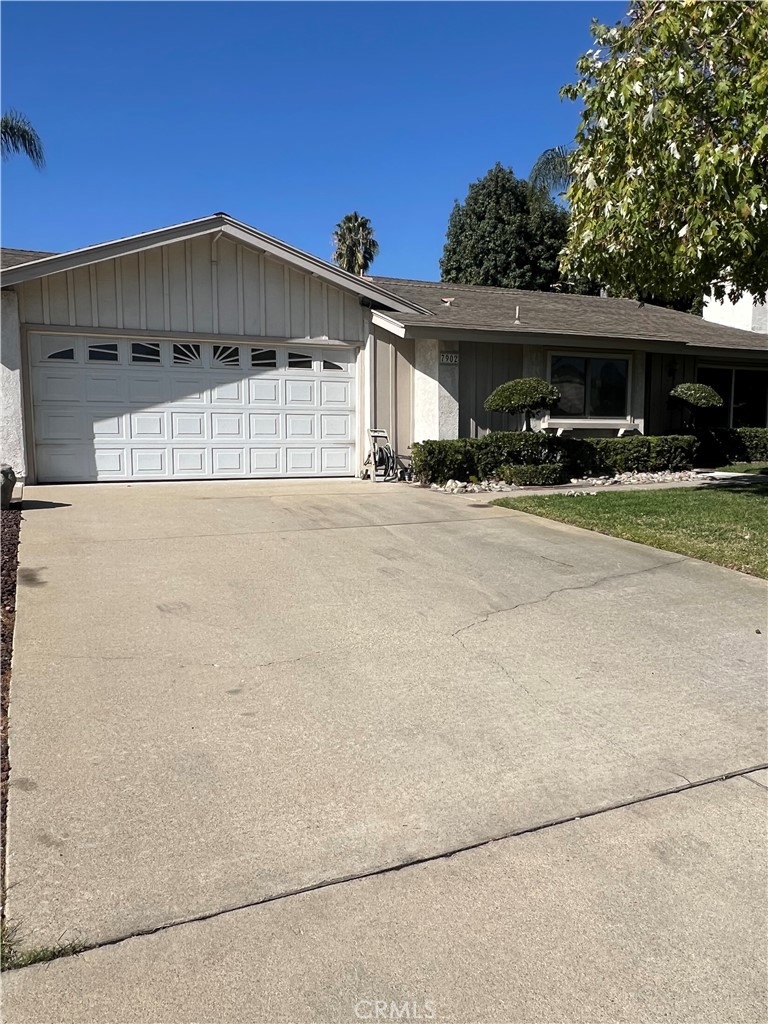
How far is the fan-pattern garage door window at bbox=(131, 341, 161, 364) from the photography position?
1190 centimetres

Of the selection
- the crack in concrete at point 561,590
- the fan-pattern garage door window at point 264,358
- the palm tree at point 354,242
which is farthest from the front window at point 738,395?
the palm tree at point 354,242

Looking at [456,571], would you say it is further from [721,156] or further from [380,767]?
[721,156]

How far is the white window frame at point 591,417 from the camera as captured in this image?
48.0 feet

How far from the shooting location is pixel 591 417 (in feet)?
49.7

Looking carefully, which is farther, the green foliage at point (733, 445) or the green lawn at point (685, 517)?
the green foliage at point (733, 445)

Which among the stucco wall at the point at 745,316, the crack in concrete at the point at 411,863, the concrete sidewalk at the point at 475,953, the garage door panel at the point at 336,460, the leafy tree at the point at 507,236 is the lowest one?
the concrete sidewalk at the point at 475,953

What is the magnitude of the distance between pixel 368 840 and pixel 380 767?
0.57m

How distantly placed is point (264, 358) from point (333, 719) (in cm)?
967

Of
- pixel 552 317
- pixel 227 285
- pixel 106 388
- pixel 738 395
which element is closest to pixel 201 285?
pixel 227 285

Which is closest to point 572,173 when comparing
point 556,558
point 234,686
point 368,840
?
point 556,558

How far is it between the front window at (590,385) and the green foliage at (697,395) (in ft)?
4.03

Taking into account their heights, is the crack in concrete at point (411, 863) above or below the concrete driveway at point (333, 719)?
below

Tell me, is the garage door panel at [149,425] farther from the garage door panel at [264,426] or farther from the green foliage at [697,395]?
the green foliage at [697,395]

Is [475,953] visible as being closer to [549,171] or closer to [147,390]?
[147,390]
